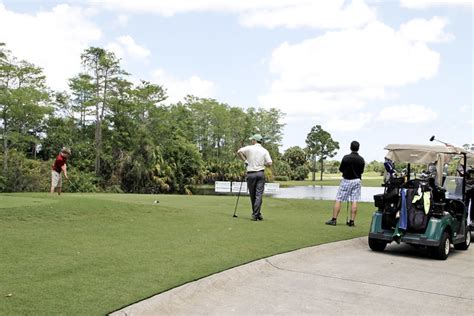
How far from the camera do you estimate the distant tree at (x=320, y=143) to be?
271 feet

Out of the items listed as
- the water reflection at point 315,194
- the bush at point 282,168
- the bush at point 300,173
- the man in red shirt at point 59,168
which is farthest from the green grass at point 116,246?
the bush at point 300,173

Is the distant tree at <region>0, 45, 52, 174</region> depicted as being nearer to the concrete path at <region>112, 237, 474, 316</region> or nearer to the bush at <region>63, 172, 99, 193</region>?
the bush at <region>63, 172, 99, 193</region>

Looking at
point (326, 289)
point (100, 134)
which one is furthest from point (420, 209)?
point (100, 134)

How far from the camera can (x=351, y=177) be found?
11.3 metres

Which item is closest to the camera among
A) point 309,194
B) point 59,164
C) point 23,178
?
point 59,164

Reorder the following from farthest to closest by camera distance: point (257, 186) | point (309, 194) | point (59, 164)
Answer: point (309, 194), point (59, 164), point (257, 186)

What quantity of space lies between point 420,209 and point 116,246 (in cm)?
522

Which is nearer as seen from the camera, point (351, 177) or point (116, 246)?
point (116, 246)

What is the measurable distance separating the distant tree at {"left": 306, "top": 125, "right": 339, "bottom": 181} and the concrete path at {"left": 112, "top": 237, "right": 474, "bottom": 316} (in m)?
75.0

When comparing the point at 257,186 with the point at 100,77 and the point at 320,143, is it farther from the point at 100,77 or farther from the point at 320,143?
the point at 320,143

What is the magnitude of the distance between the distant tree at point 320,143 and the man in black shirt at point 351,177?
7186 cm

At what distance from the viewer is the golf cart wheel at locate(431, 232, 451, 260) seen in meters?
8.51

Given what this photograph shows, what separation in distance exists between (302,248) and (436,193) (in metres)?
2.84

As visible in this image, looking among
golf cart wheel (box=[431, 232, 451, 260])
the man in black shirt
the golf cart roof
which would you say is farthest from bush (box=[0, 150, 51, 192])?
golf cart wheel (box=[431, 232, 451, 260])
